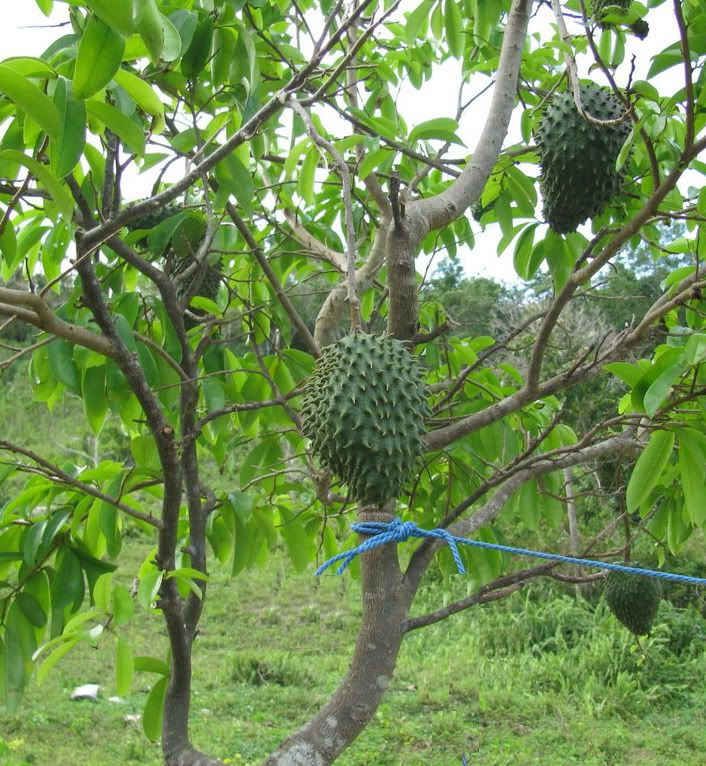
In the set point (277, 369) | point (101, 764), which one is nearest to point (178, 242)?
point (277, 369)

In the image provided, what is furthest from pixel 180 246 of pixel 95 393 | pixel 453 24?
pixel 453 24

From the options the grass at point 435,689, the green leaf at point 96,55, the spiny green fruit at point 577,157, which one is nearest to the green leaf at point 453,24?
the spiny green fruit at point 577,157

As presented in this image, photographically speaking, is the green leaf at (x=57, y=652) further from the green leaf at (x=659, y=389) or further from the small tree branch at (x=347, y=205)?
the green leaf at (x=659, y=389)

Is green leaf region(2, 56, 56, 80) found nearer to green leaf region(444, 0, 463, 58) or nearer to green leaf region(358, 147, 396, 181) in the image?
green leaf region(358, 147, 396, 181)

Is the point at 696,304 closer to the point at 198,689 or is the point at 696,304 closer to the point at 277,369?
the point at 277,369

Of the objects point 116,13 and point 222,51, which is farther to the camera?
point 222,51

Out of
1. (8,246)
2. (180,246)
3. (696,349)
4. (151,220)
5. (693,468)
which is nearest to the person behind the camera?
(696,349)

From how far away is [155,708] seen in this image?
5.76ft

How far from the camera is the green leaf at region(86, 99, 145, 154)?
98 cm

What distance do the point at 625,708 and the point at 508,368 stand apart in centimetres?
370

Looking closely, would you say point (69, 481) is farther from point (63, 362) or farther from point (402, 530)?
point (402, 530)

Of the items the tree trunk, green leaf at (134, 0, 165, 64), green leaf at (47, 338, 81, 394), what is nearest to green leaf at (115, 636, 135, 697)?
the tree trunk

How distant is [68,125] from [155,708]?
1.26 metres

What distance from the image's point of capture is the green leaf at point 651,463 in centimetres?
149
